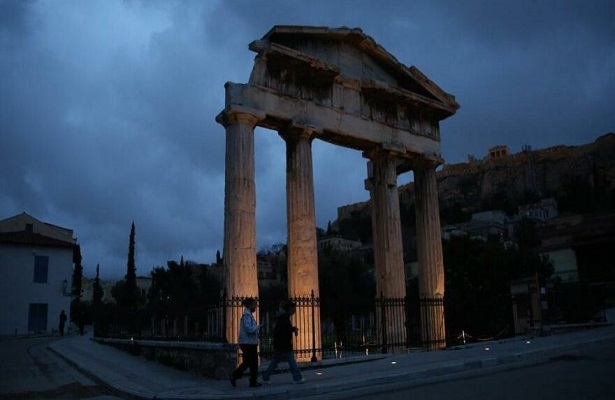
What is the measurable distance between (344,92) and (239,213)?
601 cm

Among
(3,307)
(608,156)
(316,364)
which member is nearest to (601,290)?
(316,364)

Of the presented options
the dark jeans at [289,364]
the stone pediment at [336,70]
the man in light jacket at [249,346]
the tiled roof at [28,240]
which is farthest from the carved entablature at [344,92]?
the tiled roof at [28,240]

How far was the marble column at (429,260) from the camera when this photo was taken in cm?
1839

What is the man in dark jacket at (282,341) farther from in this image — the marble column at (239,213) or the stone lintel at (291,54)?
the stone lintel at (291,54)

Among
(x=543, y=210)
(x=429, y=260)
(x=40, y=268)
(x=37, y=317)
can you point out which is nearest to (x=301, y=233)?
(x=429, y=260)

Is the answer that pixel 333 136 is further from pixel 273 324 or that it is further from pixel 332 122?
pixel 273 324

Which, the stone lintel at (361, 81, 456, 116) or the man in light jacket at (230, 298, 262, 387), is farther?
the stone lintel at (361, 81, 456, 116)

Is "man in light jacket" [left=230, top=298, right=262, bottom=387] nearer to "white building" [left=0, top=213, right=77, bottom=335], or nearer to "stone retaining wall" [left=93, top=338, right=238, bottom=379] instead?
"stone retaining wall" [left=93, top=338, right=238, bottom=379]

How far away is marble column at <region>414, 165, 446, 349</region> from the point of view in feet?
60.3

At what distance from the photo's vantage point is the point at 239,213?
1450 centimetres

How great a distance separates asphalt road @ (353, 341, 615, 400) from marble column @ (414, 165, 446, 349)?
7009 millimetres

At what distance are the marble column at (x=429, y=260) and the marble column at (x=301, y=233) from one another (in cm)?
444

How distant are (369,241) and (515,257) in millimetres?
71826

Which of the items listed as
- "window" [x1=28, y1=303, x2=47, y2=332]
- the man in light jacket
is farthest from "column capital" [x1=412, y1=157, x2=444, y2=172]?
"window" [x1=28, y1=303, x2=47, y2=332]
